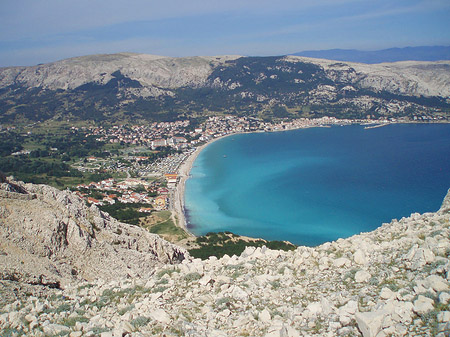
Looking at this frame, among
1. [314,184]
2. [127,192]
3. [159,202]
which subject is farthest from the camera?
[314,184]

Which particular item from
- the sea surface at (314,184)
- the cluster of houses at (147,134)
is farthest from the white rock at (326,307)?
the cluster of houses at (147,134)

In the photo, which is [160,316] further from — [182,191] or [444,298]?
[182,191]

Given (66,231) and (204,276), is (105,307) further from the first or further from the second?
(66,231)

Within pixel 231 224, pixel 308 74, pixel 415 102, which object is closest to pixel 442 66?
pixel 415 102

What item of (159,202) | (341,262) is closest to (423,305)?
(341,262)

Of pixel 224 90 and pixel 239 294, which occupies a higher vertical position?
pixel 224 90

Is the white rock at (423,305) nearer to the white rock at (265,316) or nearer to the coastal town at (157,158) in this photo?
the white rock at (265,316)
